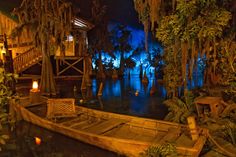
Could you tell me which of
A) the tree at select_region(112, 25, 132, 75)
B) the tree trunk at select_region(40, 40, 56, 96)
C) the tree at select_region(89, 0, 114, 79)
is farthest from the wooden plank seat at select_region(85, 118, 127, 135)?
the tree at select_region(112, 25, 132, 75)

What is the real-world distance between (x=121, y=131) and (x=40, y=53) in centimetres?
1517

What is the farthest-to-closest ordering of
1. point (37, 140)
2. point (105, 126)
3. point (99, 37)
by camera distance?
point (99, 37), point (37, 140), point (105, 126)

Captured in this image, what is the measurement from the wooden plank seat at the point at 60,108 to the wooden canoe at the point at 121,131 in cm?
27

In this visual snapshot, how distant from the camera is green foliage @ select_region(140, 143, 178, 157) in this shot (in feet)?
20.8

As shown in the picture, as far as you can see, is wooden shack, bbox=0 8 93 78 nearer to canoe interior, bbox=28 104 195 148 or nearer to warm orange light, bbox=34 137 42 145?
canoe interior, bbox=28 104 195 148

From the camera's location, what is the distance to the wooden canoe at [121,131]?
7102mm

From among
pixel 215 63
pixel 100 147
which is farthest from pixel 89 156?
pixel 215 63

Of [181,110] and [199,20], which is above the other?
[199,20]

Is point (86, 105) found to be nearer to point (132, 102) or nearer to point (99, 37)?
point (132, 102)

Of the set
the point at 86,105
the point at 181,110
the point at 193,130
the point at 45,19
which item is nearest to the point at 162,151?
the point at 193,130

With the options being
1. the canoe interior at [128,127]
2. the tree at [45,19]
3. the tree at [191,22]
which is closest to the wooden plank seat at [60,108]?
the canoe interior at [128,127]

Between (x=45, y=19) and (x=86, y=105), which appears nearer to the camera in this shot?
(x=86, y=105)

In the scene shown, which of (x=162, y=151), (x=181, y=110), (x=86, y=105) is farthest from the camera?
(x=86, y=105)

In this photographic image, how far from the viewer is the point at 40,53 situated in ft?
71.9
